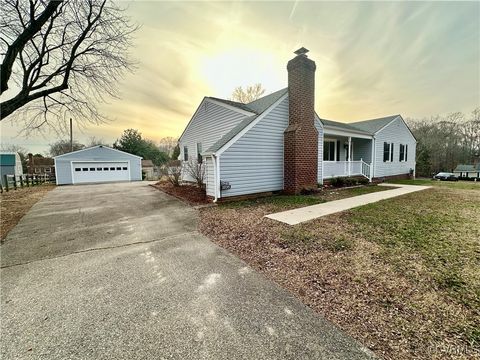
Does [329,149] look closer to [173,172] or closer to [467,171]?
[173,172]

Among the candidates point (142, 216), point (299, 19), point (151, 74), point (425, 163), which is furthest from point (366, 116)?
point (142, 216)

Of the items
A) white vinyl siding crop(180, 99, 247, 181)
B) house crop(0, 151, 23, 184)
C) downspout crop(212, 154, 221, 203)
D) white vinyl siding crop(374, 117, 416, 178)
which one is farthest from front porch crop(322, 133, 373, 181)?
house crop(0, 151, 23, 184)

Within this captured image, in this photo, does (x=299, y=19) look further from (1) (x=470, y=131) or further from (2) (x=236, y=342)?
(1) (x=470, y=131)

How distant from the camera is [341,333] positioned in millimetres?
1979

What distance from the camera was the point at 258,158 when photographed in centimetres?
903

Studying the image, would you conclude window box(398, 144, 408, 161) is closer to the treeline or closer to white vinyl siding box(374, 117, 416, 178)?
white vinyl siding box(374, 117, 416, 178)

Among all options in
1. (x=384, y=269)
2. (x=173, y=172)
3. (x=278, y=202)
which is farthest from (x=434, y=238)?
(x=173, y=172)

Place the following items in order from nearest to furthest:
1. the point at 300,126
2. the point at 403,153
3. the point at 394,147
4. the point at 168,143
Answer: the point at 300,126
the point at 394,147
the point at 403,153
the point at 168,143

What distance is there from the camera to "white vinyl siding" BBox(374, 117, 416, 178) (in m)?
14.9

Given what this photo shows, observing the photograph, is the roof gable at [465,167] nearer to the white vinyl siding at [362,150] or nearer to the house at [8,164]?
the white vinyl siding at [362,150]

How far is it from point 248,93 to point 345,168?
58.0 feet

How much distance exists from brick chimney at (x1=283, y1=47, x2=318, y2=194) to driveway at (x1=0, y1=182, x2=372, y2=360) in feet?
20.5

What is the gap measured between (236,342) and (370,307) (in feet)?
5.17

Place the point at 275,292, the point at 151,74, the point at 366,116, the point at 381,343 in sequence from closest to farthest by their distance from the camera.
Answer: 1. the point at 381,343
2. the point at 275,292
3. the point at 151,74
4. the point at 366,116
